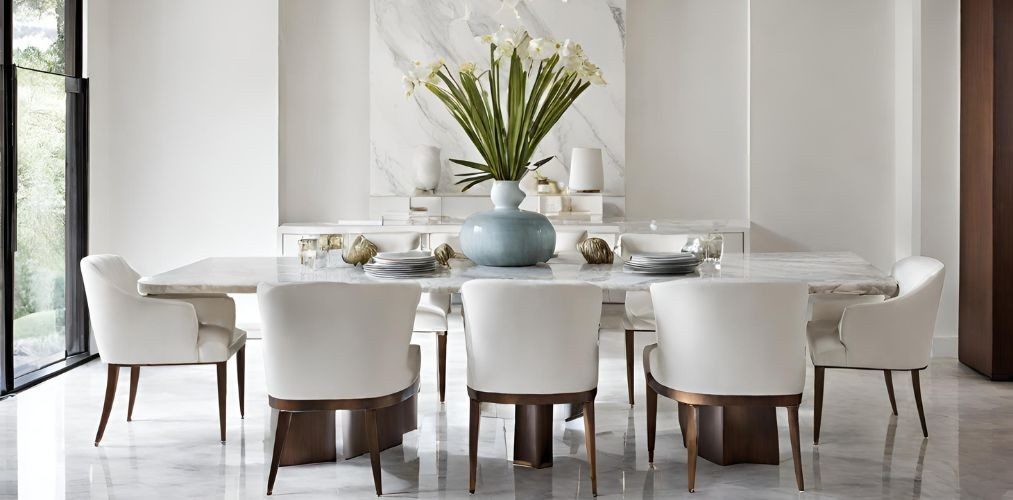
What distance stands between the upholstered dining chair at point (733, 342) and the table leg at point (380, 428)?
3.82 ft

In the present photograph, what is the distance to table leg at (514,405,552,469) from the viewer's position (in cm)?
319

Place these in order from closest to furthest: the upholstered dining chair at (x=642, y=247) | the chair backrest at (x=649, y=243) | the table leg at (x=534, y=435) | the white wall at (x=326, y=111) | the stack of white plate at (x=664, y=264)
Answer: the table leg at (x=534, y=435) → the stack of white plate at (x=664, y=264) → the upholstered dining chair at (x=642, y=247) → the chair backrest at (x=649, y=243) → the white wall at (x=326, y=111)

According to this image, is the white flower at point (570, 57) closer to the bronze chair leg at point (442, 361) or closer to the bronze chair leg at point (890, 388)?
the bronze chair leg at point (442, 361)

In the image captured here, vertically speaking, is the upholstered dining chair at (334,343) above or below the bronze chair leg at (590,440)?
above

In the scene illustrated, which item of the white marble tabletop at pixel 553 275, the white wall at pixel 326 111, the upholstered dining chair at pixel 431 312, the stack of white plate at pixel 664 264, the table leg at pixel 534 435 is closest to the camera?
the white marble tabletop at pixel 553 275

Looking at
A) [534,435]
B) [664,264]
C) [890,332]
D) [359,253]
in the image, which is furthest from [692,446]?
[359,253]

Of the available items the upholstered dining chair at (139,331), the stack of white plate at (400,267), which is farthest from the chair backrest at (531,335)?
the upholstered dining chair at (139,331)

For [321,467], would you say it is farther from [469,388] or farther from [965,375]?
[965,375]

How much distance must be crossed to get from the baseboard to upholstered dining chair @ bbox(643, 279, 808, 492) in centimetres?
285

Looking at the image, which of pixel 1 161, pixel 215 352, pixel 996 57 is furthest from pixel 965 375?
pixel 1 161

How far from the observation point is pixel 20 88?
15.0 feet

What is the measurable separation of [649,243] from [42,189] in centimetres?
337

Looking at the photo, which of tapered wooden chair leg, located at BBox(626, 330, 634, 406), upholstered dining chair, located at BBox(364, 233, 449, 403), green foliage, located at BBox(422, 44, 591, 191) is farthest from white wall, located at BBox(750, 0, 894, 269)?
green foliage, located at BBox(422, 44, 591, 191)

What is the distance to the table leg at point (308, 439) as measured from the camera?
10.6 ft
